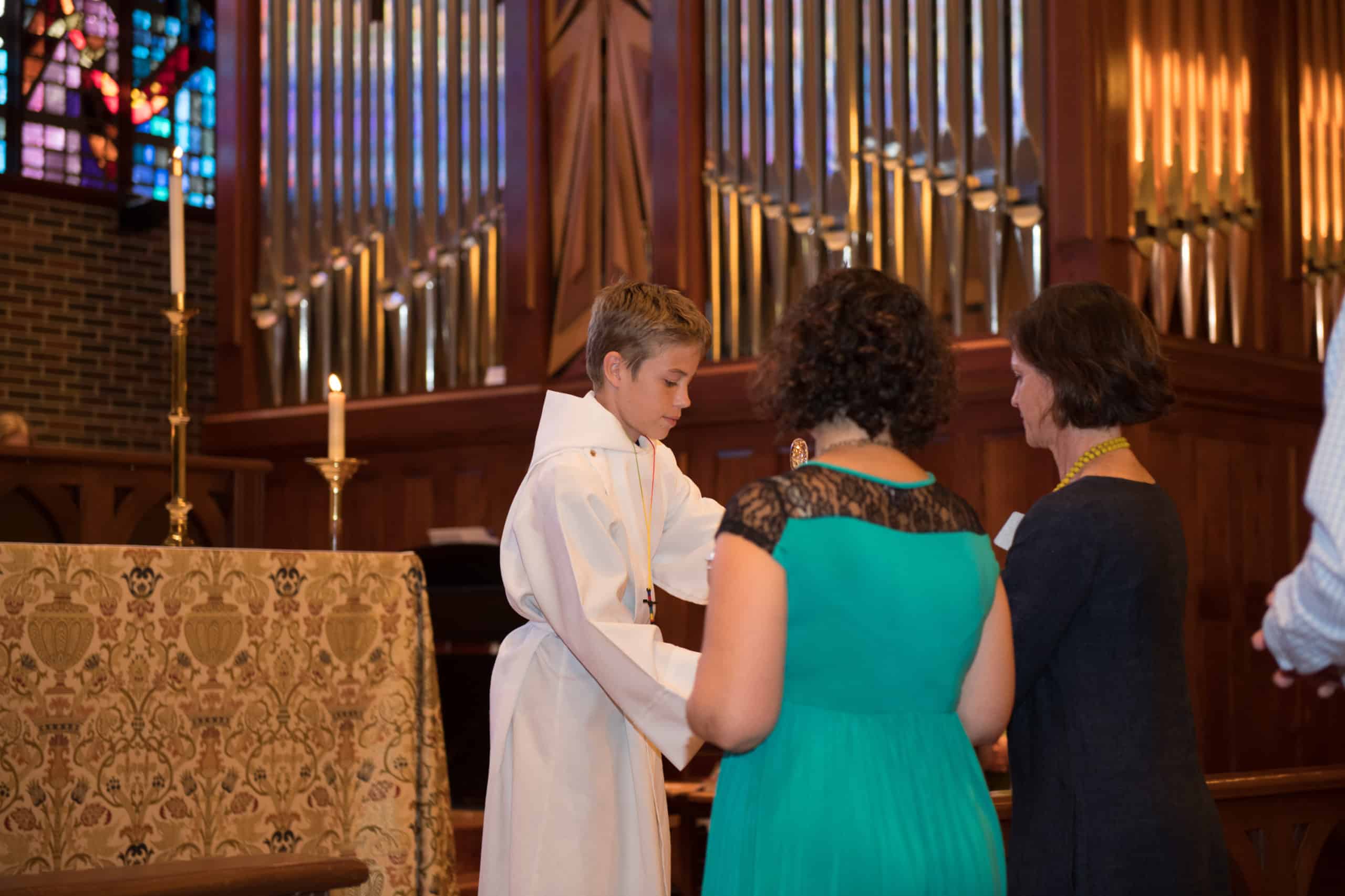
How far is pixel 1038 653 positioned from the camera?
2113 mm

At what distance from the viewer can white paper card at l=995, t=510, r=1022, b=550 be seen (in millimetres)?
2301

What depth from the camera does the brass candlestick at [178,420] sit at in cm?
318

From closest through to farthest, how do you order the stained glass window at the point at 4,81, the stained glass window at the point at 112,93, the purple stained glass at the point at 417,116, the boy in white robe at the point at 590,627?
1. the boy in white robe at the point at 590,627
2. the purple stained glass at the point at 417,116
3. the stained glass window at the point at 4,81
4. the stained glass window at the point at 112,93

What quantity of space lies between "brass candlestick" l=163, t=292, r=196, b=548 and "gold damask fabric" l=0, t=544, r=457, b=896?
355 millimetres

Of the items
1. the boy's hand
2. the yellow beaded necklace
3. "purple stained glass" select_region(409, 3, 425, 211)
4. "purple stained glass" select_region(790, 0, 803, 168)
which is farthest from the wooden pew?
"purple stained glass" select_region(409, 3, 425, 211)

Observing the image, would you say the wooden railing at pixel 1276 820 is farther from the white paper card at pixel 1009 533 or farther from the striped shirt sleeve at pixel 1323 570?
the striped shirt sleeve at pixel 1323 570

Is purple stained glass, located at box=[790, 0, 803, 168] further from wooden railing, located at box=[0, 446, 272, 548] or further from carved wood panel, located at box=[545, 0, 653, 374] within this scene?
wooden railing, located at box=[0, 446, 272, 548]

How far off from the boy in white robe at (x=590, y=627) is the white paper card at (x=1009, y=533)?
0.52 metres

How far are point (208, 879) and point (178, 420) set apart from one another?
1.17m

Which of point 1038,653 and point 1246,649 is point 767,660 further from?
point 1246,649

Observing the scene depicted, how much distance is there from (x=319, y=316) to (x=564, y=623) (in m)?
4.33

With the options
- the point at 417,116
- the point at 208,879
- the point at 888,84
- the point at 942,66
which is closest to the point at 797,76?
the point at 888,84

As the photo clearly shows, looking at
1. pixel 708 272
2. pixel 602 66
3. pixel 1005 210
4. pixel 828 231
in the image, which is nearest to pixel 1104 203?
pixel 1005 210

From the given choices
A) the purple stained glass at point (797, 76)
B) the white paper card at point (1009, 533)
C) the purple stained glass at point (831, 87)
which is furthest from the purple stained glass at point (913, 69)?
the white paper card at point (1009, 533)
